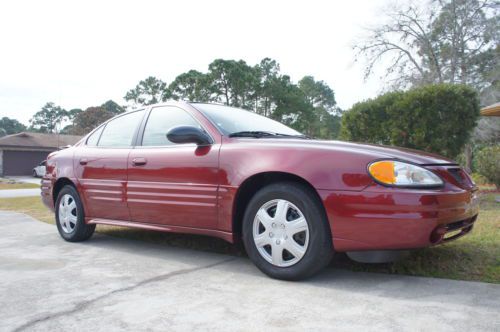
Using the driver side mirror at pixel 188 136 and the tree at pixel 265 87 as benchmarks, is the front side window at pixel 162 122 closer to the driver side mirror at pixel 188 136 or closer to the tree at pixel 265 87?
the driver side mirror at pixel 188 136

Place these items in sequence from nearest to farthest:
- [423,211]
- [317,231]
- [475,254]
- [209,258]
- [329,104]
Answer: [423,211]
[317,231]
[475,254]
[209,258]
[329,104]

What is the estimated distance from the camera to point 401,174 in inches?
112

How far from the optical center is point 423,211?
2717mm

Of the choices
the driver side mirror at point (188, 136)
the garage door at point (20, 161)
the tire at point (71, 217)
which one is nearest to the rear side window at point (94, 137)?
the tire at point (71, 217)

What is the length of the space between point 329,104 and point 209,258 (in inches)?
2777

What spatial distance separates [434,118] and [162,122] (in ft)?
18.4

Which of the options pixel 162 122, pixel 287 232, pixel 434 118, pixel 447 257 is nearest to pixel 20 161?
pixel 434 118

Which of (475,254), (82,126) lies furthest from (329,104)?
(475,254)

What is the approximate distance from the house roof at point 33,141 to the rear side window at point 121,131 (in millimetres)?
40489

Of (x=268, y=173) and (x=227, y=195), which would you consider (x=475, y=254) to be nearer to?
(x=268, y=173)

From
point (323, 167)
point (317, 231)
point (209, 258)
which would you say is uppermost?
point (323, 167)

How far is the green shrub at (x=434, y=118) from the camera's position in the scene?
7.81m

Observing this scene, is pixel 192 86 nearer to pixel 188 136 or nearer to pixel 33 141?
pixel 33 141

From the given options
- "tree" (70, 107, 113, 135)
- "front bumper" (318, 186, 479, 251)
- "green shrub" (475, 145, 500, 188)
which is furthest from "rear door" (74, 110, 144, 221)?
"tree" (70, 107, 113, 135)
